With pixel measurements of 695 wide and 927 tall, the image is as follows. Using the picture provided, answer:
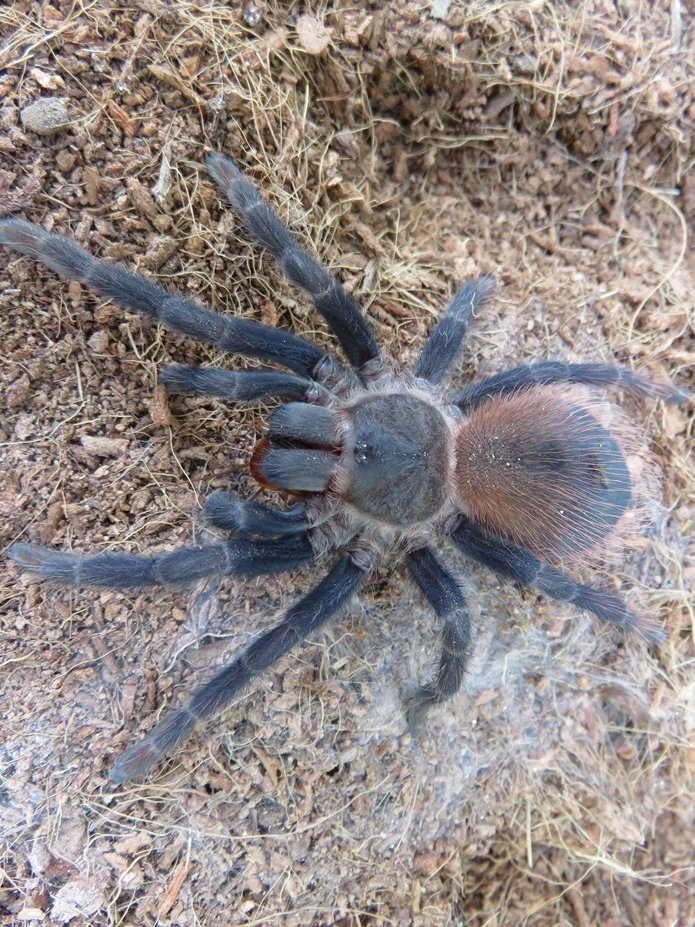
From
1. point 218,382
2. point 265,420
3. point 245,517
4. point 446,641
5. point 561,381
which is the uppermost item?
point 561,381

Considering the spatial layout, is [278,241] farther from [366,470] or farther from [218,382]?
[366,470]

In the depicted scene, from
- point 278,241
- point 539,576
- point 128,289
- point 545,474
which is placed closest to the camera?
Answer: point 128,289

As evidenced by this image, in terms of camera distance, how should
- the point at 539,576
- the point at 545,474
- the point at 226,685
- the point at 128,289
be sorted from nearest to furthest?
the point at 128,289, the point at 226,685, the point at 545,474, the point at 539,576

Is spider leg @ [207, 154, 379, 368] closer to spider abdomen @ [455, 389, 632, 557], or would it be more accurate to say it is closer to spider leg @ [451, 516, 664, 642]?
spider abdomen @ [455, 389, 632, 557]

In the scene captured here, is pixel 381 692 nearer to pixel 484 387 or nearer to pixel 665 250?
pixel 484 387

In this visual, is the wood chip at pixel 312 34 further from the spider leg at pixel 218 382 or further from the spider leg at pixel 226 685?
the spider leg at pixel 226 685

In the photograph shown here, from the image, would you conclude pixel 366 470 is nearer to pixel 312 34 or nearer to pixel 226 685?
pixel 226 685

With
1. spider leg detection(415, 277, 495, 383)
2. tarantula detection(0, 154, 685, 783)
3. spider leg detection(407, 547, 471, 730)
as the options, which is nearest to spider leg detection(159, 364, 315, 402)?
tarantula detection(0, 154, 685, 783)

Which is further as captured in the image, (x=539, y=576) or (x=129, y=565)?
(x=539, y=576)

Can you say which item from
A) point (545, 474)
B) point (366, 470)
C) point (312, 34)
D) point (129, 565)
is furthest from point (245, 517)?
point (312, 34)

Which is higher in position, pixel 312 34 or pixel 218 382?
pixel 312 34
